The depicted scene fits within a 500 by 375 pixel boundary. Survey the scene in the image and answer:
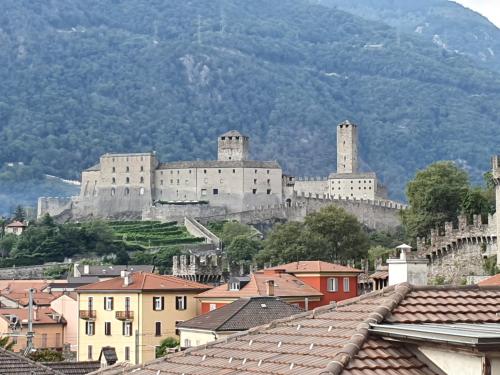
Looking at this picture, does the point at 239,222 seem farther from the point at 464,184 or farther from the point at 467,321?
the point at 467,321

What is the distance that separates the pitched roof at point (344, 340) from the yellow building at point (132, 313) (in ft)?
152

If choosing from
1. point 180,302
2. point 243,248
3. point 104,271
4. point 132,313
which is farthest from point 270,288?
point 243,248

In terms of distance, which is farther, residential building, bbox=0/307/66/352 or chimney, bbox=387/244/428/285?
residential building, bbox=0/307/66/352

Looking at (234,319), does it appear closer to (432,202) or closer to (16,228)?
(432,202)

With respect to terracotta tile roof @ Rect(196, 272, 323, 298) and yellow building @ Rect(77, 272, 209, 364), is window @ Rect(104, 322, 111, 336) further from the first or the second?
terracotta tile roof @ Rect(196, 272, 323, 298)

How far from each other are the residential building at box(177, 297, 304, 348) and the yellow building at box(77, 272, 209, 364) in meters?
11.7

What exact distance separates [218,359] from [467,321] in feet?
9.31

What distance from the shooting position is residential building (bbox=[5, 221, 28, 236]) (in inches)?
7082

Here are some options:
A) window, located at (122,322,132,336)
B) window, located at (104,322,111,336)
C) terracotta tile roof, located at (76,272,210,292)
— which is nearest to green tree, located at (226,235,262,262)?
terracotta tile roof, located at (76,272,210,292)

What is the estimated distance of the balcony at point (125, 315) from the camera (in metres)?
62.4

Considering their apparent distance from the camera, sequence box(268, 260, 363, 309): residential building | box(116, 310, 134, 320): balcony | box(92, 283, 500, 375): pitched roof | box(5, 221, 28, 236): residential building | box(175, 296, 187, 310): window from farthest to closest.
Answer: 1. box(5, 221, 28, 236): residential building
2. box(268, 260, 363, 309): residential building
3. box(175, 296, 187, 310): window
4. box(116, 310, 134, 320): balcony
5. box(92, 283, 500, 375): pitched roof

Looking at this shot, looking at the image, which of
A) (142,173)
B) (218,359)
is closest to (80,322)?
(218,359)

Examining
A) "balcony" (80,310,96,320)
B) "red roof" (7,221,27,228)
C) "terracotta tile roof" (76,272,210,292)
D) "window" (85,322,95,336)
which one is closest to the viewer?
"terracotta tile roof" (76,272,210,292)

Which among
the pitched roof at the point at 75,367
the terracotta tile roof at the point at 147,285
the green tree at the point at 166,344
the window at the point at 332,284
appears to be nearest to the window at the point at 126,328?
the terracotta tile roof at the point at 147,285
